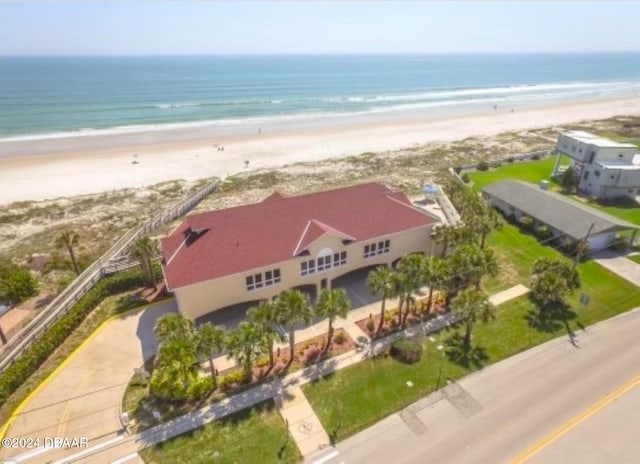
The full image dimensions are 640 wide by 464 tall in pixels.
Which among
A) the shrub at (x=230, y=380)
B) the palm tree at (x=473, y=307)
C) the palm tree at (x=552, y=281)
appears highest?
the palm tree at (x=473, y=307)

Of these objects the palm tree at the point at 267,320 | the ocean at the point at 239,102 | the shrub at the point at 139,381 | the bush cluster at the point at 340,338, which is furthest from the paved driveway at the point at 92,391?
the ocean at the point at 239,102

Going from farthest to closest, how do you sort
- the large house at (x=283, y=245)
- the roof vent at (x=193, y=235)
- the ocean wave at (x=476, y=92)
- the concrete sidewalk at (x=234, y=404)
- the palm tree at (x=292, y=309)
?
the ocean wave at (x=476, y=92) → the roof vent at (x=193, y=235) → the large house at (x=283, y=245) → the palm tree at (x=292, y=309) → the concrete sidewalk at (x=234, y=404)

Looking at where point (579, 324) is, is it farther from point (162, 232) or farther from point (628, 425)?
point (162, 232)

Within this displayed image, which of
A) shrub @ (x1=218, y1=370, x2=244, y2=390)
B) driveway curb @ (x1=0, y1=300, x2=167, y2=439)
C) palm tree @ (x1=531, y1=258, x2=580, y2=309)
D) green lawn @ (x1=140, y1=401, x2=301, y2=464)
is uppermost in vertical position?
palm tree @ (x1=531, y1=258, x2=580, y2=309)

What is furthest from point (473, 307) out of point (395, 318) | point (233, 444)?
point (233, 444)

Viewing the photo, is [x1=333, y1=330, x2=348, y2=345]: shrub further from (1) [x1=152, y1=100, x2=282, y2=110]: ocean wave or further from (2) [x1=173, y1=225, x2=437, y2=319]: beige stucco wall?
(1) [x1=152, y1=100, x2=282, y2=110]: ocean wave

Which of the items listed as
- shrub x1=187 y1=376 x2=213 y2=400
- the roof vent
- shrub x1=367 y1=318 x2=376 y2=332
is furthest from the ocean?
shrub x1=187 y1=376 x2=213 y2=400

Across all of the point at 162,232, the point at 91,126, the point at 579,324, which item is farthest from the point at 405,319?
the point at 91,126

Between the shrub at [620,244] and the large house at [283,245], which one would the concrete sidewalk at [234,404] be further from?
the shrub at [620,244]
